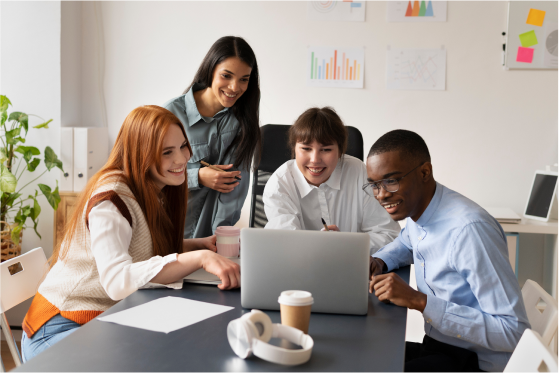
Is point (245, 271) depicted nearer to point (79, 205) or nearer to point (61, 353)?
point (61, 353)

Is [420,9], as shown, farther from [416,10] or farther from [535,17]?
[535,17]

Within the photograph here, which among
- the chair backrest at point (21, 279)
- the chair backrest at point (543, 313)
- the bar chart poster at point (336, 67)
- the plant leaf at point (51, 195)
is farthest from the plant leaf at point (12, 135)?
the chair backrest at point (543, 313)

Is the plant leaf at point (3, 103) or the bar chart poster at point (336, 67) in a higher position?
the bar chart poster at point (336, 67)

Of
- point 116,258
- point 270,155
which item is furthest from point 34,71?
point 116,258

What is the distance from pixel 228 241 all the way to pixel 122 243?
0.36m

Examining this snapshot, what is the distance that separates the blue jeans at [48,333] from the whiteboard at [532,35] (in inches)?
115

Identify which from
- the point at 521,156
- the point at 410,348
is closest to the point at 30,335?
the point at 410,348

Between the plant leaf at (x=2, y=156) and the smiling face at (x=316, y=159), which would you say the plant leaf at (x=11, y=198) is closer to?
the plant leaf at (x=2, y=156)

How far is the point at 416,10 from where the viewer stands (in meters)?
3.16

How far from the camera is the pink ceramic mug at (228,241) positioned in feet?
5.07

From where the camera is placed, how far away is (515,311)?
3.64 feet

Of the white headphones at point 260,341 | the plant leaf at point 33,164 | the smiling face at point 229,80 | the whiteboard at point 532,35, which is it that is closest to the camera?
the white headphones at point 260,341

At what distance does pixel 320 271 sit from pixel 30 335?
0.80 metres

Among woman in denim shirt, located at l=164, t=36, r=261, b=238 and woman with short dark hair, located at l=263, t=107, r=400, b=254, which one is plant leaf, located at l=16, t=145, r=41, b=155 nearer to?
woman in denim shirt, located at l=164, t=36, r=261, b=238
